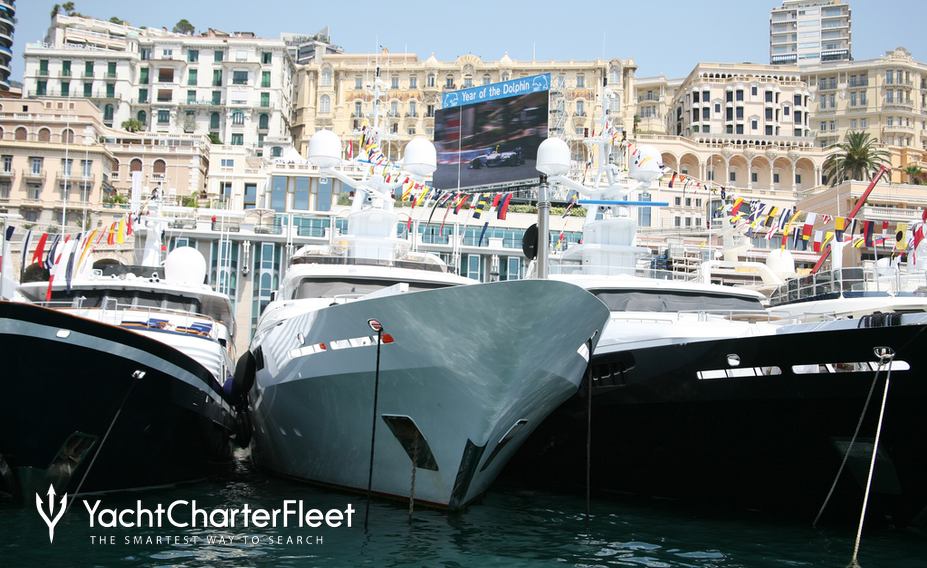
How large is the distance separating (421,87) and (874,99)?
5252 cm

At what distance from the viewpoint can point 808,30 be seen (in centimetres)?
15488

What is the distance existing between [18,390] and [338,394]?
4984mm

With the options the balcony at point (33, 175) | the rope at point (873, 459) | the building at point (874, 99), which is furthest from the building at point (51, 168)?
the building at point (874, 99)

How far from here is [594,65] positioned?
295 feet

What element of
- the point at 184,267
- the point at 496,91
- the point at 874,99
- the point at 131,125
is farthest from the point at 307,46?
the point at 184,267

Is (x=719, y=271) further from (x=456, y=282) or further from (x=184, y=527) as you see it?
(x=184, y=527)

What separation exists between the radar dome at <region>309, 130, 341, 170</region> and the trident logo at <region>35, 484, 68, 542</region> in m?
9.91

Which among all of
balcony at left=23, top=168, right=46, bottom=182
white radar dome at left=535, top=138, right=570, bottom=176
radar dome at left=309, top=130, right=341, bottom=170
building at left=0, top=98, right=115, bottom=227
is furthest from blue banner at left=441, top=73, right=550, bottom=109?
balcony at left=23, top=168, right=46, bottom=182

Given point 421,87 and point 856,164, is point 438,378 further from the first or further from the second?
point 421,87

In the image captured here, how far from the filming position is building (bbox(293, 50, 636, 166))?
89.2 metres

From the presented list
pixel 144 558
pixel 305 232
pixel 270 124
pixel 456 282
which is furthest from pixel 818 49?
pixel 144 558

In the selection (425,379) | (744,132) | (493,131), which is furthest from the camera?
(744,132)

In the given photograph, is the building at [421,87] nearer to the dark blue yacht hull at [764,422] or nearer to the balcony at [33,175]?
the balcony at [33,175]

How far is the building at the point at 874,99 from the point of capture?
99875 mm
